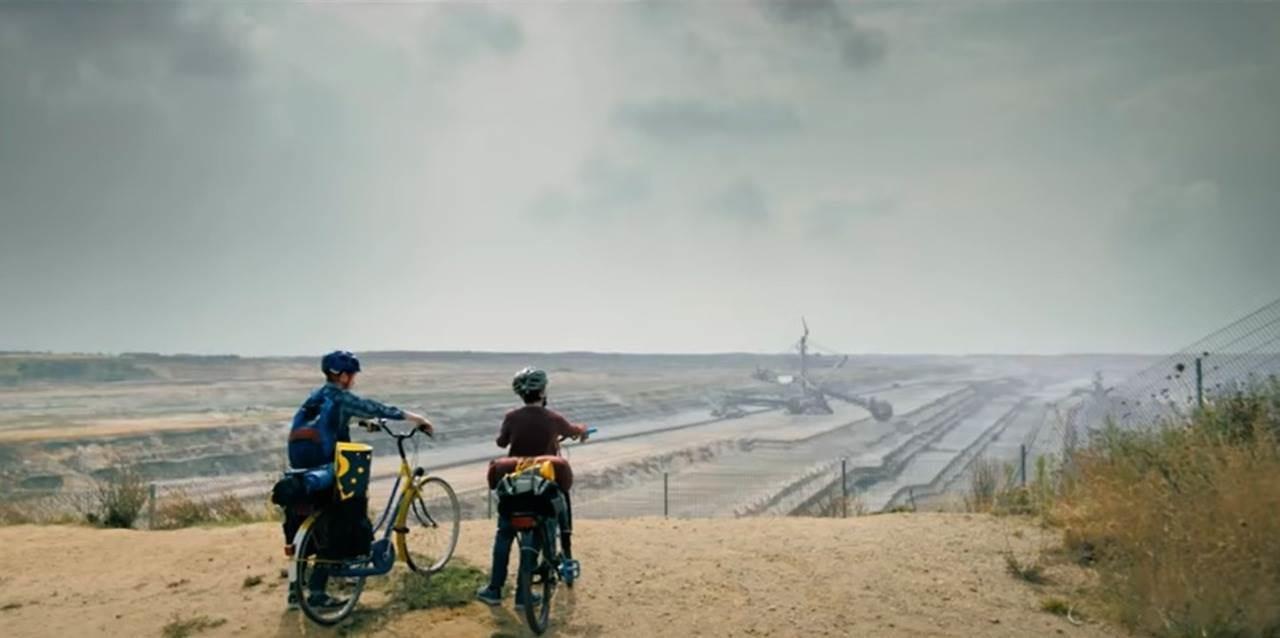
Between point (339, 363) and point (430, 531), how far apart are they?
126 inches

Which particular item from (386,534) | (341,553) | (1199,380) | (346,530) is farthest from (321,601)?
(1199,380)

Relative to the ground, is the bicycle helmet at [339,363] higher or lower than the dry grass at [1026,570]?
higher

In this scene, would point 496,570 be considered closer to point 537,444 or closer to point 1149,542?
point 537,444

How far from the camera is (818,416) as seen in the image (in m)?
78.2

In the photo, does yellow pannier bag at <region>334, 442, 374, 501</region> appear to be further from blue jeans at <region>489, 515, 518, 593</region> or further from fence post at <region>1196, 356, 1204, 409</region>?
fence post at <region>1196, 356, 1204, 409</region>

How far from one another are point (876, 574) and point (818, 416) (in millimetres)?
71232

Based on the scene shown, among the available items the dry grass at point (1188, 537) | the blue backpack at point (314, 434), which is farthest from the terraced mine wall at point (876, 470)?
the blue backpack at point (314, 434)

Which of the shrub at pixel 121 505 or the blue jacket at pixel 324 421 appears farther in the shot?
the shrub at pixel 121 505

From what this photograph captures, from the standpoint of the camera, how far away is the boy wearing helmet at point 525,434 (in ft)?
23.0

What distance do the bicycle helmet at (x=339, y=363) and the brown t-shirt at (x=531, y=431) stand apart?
1.33 m

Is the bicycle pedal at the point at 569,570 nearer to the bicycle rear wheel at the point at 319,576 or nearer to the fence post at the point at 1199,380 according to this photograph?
the bicycle rear wheel at the point at 319,576

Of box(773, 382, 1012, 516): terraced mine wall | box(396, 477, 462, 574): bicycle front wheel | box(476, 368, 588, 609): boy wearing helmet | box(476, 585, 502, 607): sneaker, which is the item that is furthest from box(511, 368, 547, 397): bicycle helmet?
box(773, 382, 1012, 516): terraced mine wall

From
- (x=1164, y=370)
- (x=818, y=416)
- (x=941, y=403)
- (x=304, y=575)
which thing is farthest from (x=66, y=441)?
(x=941, y=403)

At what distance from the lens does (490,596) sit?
278 inches
